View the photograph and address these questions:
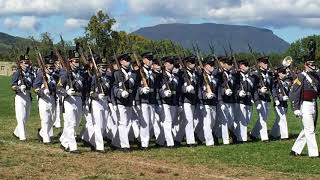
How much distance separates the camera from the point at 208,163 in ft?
45.5

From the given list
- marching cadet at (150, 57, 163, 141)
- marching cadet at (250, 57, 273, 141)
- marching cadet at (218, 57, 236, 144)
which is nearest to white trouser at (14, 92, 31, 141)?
marching cadet at (150, 57, 163, 141)

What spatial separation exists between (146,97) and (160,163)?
9.03 ft

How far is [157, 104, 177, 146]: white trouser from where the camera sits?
1664 cm

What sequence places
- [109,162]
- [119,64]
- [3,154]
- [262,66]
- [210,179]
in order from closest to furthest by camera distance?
[210,179]
[109,162]
[3,154]
[119,64]
[262,66]

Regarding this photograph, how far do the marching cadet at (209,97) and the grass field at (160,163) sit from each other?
24.2 inches

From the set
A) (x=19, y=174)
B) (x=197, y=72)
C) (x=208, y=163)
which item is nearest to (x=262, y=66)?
(x=197, y=72)

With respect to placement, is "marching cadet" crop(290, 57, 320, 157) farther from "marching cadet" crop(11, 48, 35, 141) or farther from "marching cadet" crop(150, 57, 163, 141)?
"marching cadet" crop(11, 48, 35, 141)

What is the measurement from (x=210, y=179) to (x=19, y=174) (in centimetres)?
347

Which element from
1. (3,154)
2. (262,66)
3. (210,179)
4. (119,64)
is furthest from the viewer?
(262,66)

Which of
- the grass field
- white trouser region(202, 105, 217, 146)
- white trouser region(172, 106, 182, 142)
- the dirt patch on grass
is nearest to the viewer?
the dirt patch on grass

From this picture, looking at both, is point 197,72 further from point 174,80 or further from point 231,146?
point 231,146

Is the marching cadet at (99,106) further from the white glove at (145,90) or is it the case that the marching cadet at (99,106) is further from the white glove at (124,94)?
the white glove at (145,90)

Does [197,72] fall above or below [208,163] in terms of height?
above

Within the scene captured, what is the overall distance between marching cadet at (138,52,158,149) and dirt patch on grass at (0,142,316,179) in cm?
99
